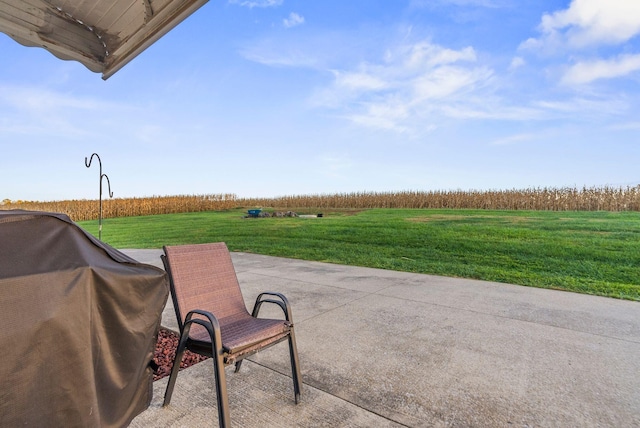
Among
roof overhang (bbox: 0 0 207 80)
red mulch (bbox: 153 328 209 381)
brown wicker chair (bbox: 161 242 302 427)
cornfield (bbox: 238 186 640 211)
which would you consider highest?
roof overhang (bbox: 0 0 207 80)

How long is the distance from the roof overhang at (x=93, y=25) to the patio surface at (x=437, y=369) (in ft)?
9.25

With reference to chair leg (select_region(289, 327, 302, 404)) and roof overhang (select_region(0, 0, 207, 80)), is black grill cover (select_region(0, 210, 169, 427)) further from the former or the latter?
roof overhang (select_region(0, 0, 207, 80))

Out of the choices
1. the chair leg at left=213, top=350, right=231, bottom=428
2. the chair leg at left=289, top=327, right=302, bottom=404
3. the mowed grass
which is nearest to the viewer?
the chair leg at left=213, top=350, right=231, bottom=428

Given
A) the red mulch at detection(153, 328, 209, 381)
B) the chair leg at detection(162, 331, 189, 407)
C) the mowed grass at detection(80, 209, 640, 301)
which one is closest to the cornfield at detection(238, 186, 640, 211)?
the mowed grass at detection(80, 209, 640, 301)

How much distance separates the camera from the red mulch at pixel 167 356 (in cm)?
277

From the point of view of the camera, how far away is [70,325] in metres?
1.38

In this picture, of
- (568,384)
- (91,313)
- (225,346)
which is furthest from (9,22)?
(568,384)

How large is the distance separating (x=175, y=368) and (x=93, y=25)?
3.19m

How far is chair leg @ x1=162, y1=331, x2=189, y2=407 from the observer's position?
83.5 inches

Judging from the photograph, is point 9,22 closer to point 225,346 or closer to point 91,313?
point 91,313

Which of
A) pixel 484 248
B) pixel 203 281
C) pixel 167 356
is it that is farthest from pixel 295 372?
pixel 484 248

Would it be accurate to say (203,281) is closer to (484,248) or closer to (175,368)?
(175,368)

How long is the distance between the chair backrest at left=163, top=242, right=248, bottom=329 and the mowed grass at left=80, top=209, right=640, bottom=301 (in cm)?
476

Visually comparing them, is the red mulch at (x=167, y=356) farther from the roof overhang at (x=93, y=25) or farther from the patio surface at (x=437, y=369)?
the roof overhang at (x=93, y=25)
